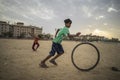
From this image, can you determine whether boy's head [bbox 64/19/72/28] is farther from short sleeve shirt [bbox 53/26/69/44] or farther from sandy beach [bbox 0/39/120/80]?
sandy beach [bbox 0/39/120/80]

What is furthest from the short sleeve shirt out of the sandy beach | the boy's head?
the sandy beach

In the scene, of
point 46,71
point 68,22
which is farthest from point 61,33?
point 46,71

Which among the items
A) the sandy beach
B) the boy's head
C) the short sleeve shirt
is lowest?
the sandy beach

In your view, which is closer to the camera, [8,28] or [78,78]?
[78,78]

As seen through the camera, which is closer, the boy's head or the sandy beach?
the sandy beach

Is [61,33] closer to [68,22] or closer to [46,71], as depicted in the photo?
[68,22]

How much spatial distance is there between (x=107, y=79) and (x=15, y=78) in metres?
3.00

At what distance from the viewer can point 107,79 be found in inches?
208

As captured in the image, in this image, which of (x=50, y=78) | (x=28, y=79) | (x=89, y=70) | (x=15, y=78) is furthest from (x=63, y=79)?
(x=89, y=70)

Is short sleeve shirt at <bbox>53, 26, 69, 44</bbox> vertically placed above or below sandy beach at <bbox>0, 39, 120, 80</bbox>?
above

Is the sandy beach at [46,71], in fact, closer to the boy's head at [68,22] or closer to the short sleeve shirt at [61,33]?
the short sleeve shirt at [61,33]

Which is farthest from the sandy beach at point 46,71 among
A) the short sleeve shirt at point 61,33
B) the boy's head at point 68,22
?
the boy's head at point 68,22

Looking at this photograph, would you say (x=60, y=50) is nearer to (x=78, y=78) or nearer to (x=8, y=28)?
(x=78, y=78)

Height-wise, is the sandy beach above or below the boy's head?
below
